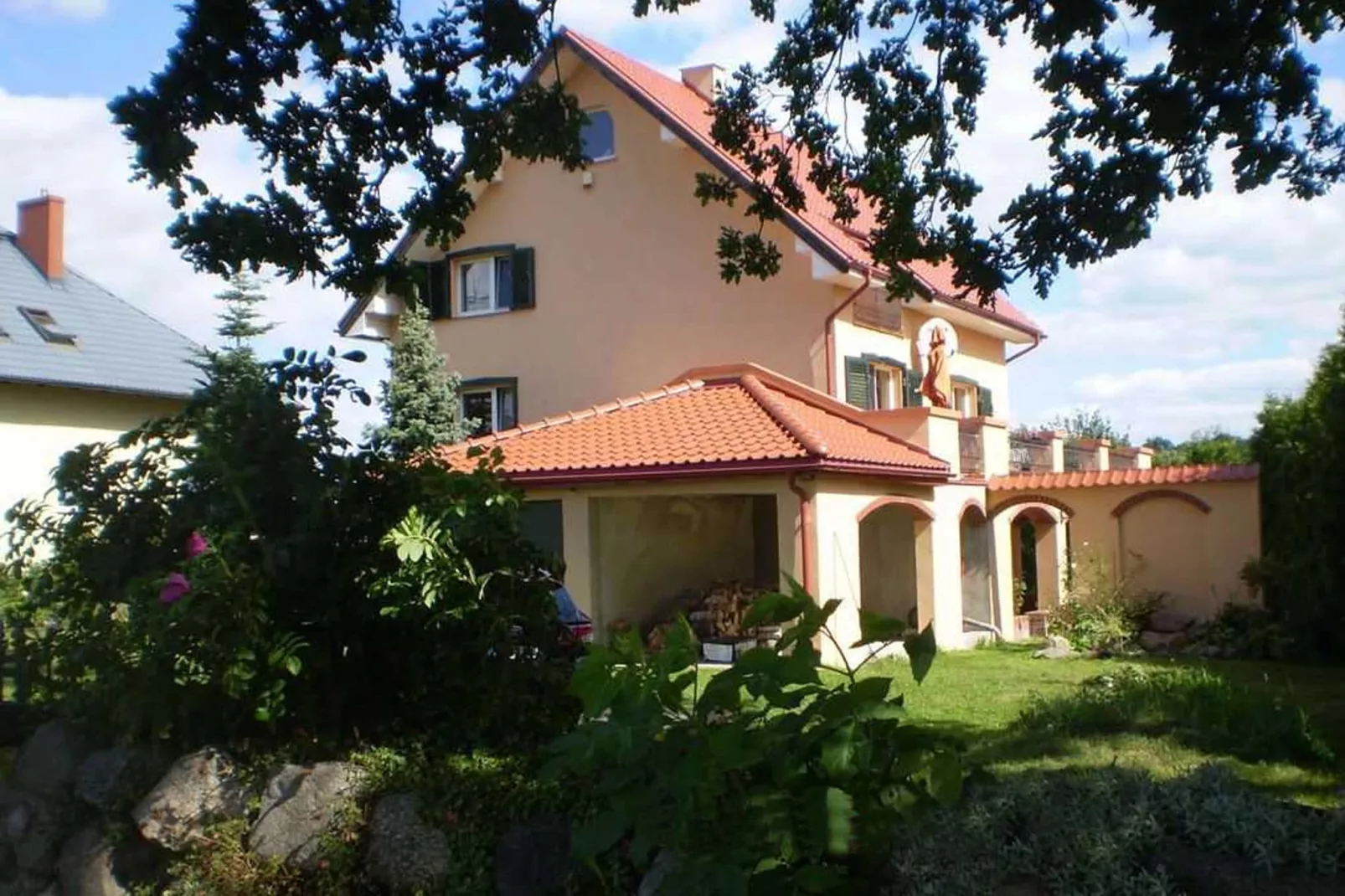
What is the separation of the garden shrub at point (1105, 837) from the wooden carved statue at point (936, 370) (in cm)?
1523

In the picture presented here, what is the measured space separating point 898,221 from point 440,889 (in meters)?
5.88

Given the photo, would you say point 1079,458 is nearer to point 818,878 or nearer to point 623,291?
point 623,291

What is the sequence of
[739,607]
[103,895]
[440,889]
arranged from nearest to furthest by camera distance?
1. [440,889]
2. [103,895]
3. [739,607]

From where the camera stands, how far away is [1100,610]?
59.9ft

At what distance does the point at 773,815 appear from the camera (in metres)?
3.97

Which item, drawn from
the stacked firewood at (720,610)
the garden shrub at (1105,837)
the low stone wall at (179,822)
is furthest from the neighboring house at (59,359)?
the garden shrub at (1105,837)

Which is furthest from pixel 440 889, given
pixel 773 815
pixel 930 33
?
pixel 930 33

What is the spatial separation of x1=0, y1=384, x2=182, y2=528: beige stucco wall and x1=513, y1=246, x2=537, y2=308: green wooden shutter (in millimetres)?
6951

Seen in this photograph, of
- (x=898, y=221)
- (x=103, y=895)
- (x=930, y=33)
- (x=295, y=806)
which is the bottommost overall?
(x=103, y=895)

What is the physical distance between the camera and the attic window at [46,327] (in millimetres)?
24203

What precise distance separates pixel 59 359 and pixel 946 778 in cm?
2351

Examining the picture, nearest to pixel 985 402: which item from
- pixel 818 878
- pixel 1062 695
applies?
pixel 1062 695

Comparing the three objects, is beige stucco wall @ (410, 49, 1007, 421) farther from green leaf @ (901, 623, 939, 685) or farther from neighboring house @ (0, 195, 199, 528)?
green leaf @ (901, 623, 939, 685)

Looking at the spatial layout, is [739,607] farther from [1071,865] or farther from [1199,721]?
[1071,865]
